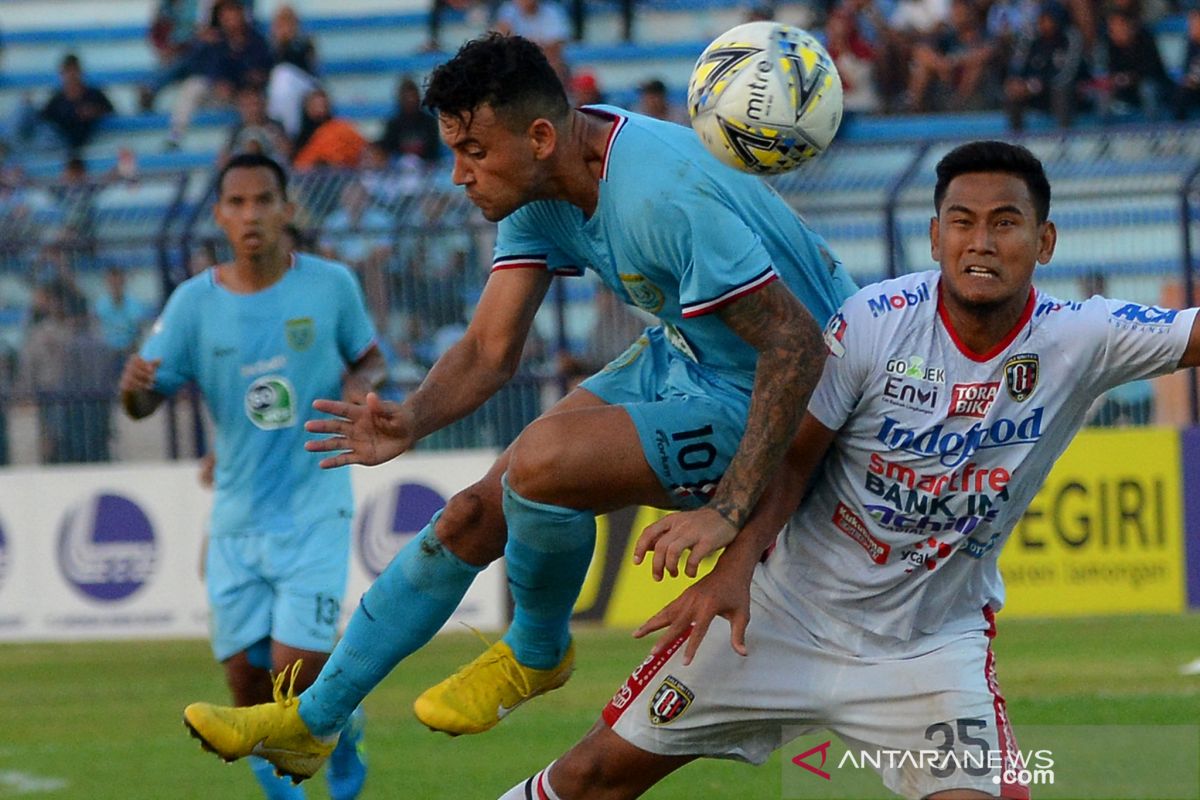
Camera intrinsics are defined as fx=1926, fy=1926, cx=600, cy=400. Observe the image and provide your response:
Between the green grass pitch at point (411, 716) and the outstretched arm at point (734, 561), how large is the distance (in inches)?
119

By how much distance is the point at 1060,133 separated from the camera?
13.8 metres

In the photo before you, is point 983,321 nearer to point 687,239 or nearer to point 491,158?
point 687,239

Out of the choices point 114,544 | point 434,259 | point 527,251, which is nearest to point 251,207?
point 527,251

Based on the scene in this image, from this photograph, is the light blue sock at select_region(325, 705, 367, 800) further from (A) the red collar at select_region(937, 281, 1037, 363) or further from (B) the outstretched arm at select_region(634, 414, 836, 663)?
(A) the red collar at select_region(937, 281, 1037, 363)

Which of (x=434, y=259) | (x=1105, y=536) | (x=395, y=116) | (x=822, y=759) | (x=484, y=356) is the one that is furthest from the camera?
(x=395, y=116)

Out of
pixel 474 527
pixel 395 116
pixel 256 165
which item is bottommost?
pixel 474 527

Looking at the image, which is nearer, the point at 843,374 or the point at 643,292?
the point at 843,374

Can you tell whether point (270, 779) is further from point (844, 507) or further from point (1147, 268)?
point (1147, 268)

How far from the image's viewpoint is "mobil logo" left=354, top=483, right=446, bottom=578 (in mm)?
13414

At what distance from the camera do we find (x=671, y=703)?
5.32m

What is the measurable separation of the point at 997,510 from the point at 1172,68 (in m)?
14.0

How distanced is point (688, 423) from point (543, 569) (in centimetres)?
59

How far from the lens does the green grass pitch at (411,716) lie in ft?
27.4

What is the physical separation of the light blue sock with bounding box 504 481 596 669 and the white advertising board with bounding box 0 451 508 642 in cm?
798
